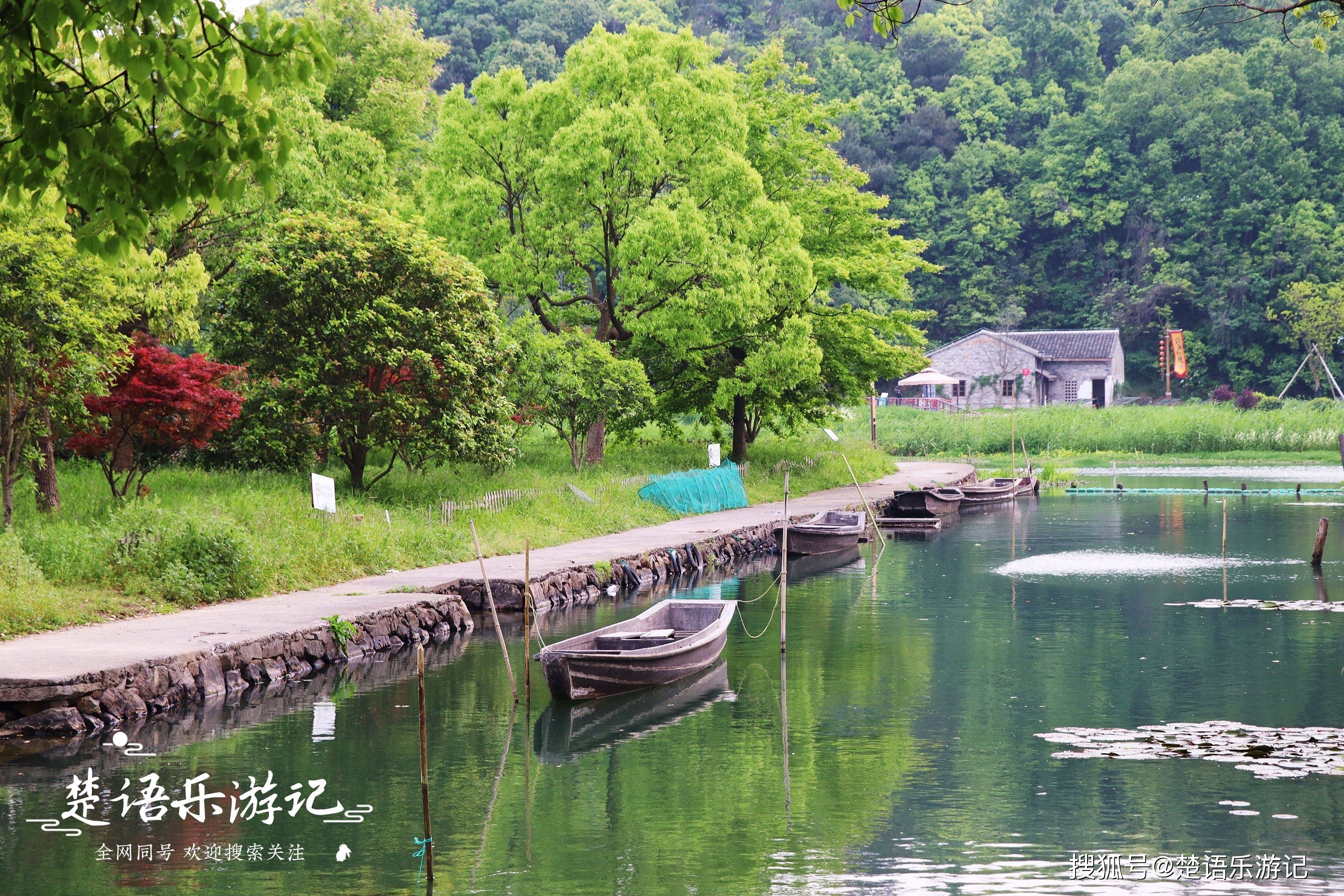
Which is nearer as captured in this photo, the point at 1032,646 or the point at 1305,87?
the point at 1032,646

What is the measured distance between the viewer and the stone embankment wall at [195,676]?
44.4ft

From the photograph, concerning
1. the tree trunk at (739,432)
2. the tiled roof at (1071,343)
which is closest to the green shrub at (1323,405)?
the tiled roof at (1071,343)

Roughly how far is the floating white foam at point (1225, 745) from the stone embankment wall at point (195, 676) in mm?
8632

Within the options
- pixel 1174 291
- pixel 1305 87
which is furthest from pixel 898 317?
pixel 1305 87

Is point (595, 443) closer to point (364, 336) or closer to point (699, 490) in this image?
point (699, 490)

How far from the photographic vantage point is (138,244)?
26.1 ft

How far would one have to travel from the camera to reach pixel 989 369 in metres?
85.8

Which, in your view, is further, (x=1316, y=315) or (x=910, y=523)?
(x=1316, y=315)

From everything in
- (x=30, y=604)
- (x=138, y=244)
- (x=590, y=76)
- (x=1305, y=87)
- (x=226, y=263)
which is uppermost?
(x=1305, y=87)

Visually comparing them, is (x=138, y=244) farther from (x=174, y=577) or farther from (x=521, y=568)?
(x=521, y=568)

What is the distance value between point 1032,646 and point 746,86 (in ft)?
94.9

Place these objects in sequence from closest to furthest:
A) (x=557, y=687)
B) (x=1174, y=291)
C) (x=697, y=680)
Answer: (x=557, y=687) < (x=697, y=680) < (x=1174, y=291)

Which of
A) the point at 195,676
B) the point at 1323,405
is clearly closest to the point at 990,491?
the point at 195,676

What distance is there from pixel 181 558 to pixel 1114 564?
779 inches
